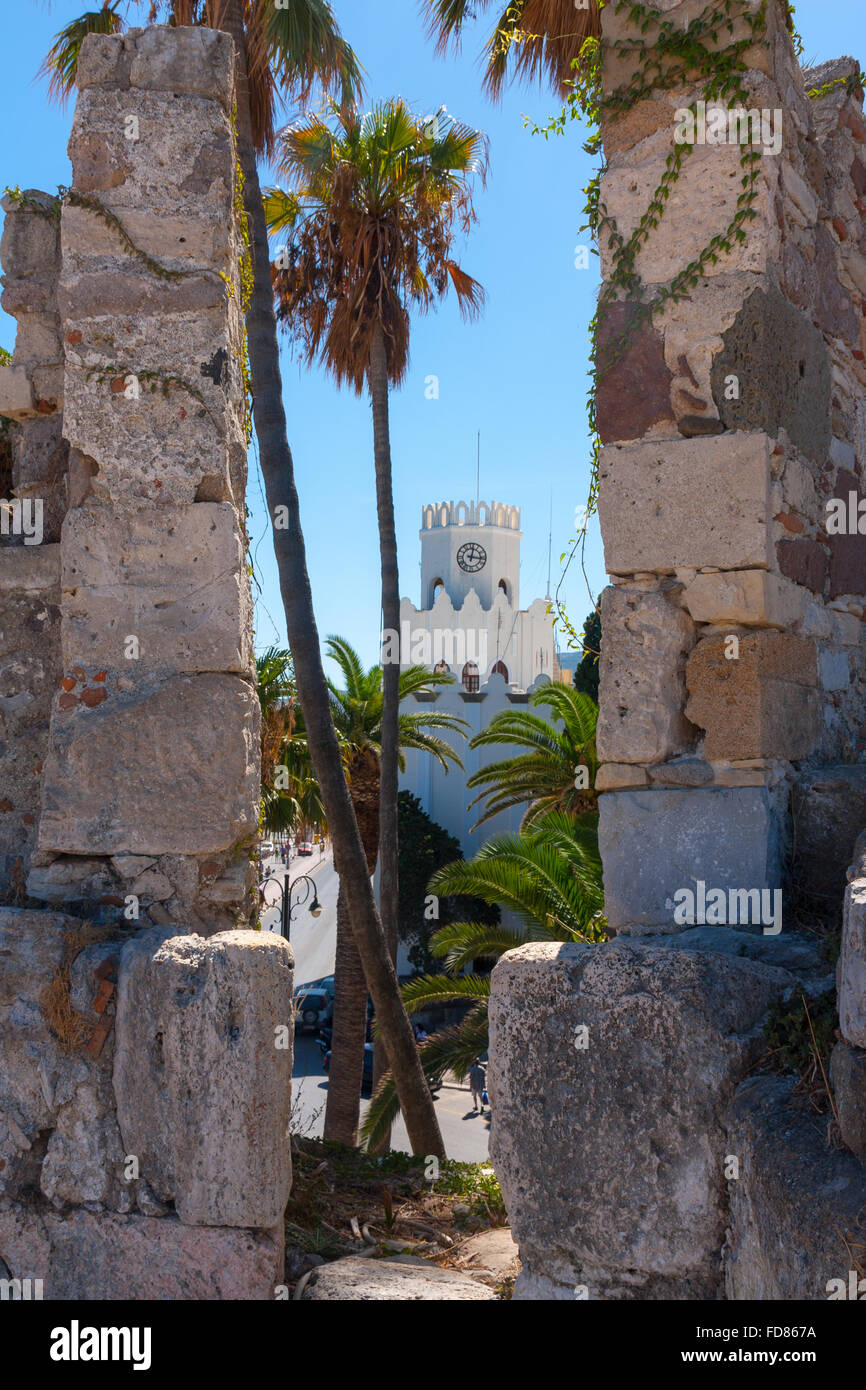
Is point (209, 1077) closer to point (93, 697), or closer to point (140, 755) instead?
point (140, 755)

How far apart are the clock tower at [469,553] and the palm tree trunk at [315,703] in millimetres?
48058

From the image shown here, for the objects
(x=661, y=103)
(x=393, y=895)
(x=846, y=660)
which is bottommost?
(x=393, y=895)

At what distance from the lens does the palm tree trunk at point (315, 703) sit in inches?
282

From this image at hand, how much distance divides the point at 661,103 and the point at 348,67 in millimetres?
7020

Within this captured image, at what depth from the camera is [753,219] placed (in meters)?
3.33

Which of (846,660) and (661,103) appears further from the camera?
(846,660)

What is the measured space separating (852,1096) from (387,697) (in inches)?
388

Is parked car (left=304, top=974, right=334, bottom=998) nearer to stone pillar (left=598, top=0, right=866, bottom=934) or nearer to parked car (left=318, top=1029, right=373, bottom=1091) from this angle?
parked car (left=318, top=1029, right=373, bottom=1091)

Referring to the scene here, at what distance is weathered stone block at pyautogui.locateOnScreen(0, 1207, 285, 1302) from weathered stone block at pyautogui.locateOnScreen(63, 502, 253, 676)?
5.05ft

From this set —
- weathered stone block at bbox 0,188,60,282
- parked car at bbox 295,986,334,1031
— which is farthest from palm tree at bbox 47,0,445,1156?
parked car at bbox 295,986,334,1031

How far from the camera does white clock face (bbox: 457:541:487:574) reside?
56.0m
